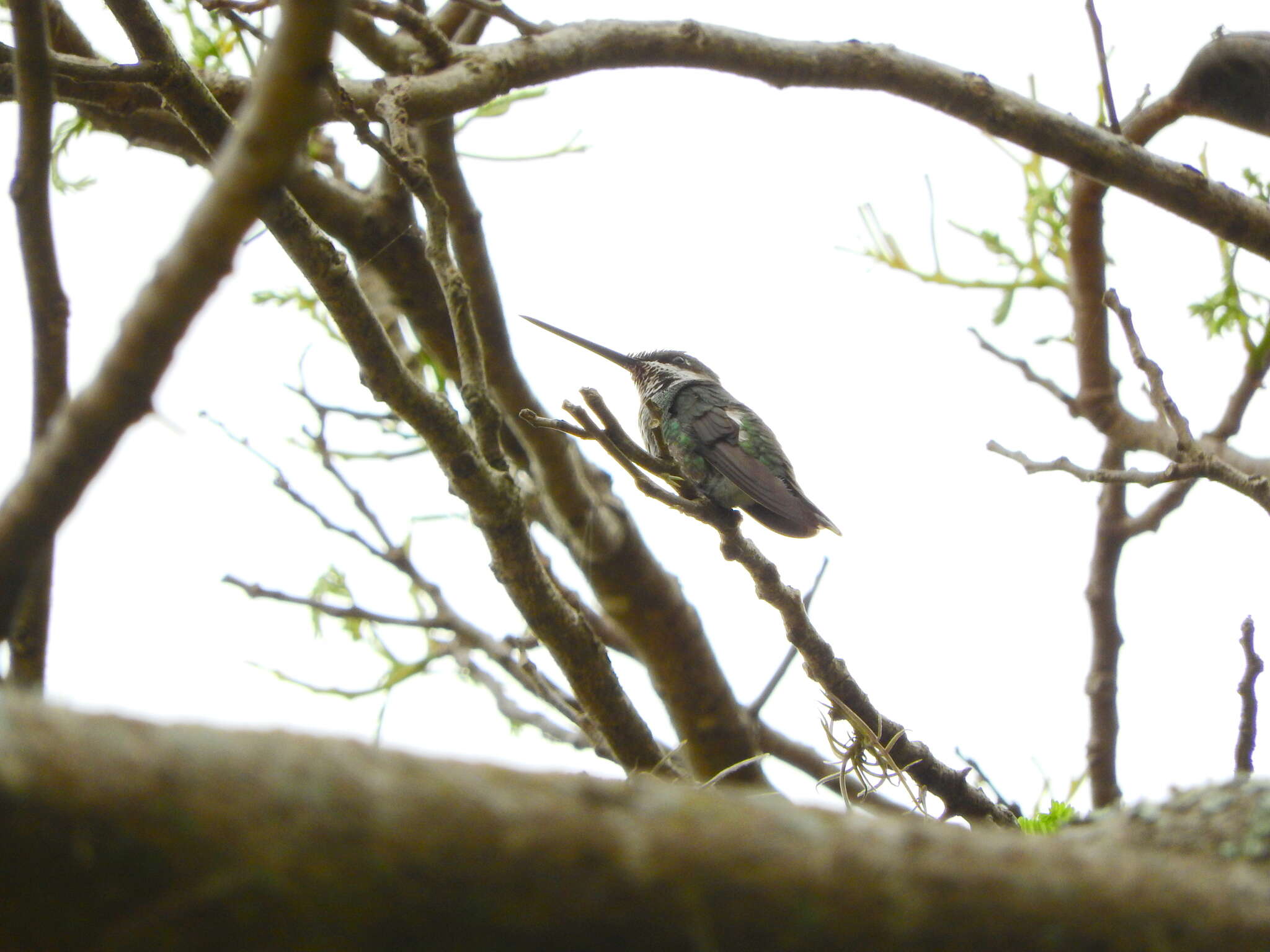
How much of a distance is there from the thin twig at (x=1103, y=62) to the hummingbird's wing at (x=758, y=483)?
1.72 m

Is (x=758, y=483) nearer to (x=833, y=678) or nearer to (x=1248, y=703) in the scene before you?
(x=833, y=678)

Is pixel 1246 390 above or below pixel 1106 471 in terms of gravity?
above

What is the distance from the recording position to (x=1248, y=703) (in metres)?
2.46

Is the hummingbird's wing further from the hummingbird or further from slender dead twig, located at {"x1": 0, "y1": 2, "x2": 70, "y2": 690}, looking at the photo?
slender dead twig, located at {"x1": 0, "y1": 2, "x2": 70, "y2": 690}

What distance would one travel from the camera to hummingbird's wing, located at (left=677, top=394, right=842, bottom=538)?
4172mm

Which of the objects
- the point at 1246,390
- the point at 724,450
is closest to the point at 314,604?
the point at 724,450

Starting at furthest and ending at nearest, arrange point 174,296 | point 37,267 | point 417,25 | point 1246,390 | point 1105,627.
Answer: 1. point 1105,627
2. point 1246,390
3. point 417,25
4. point 37,267
5. point 174,296

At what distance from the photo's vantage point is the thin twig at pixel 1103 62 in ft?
10.2

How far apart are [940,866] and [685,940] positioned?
0.81 feet

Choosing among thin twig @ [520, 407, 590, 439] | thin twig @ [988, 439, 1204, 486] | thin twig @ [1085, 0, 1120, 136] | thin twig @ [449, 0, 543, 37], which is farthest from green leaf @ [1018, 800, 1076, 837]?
thin twig @ [449, 0, 543, 37]

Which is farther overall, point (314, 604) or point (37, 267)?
point (314, 604)

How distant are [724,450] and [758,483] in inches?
11.2

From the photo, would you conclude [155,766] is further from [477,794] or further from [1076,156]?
[1076,156]

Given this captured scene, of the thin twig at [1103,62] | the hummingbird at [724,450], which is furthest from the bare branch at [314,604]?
the thin twig at [1103,62]
